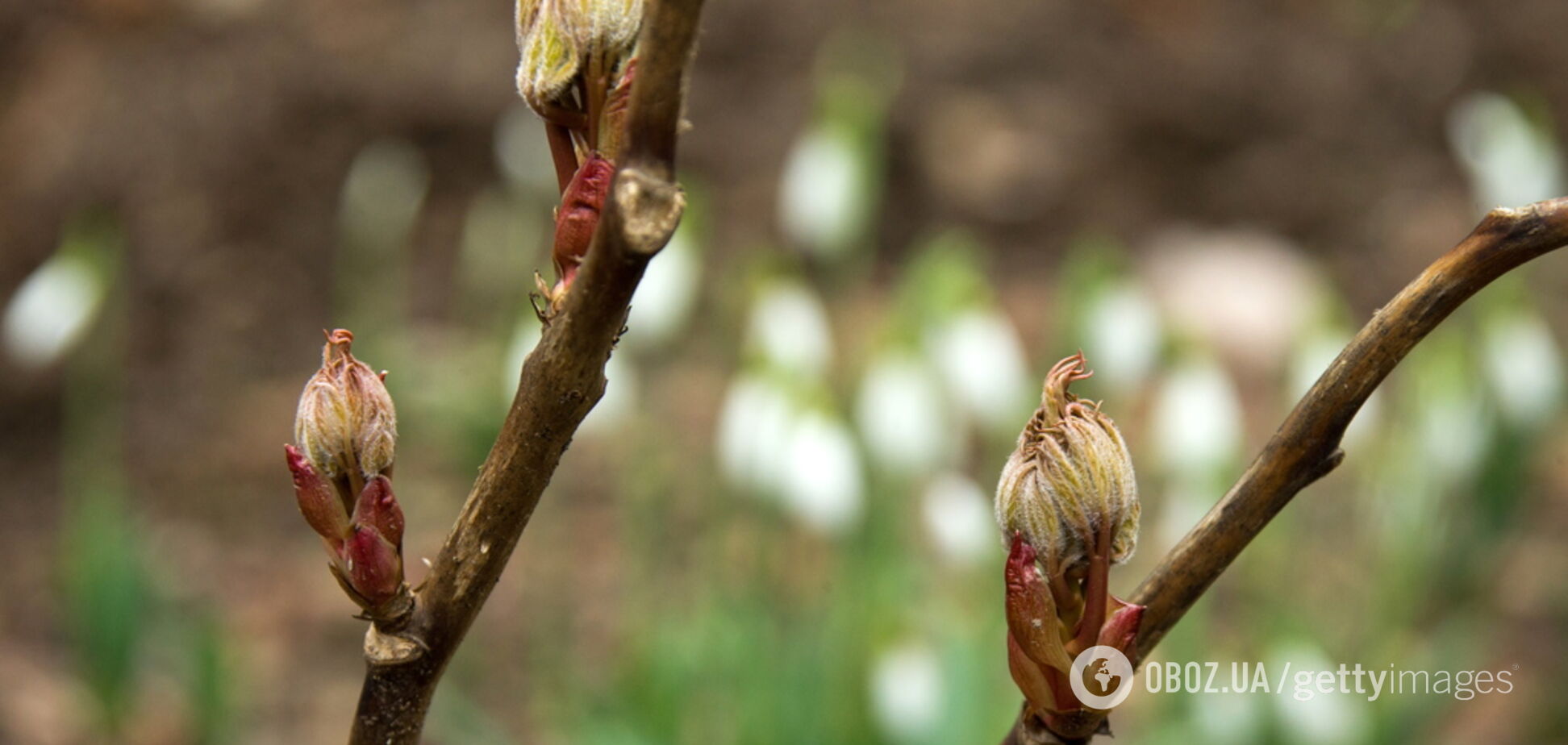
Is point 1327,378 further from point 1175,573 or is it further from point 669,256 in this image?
point 669,256

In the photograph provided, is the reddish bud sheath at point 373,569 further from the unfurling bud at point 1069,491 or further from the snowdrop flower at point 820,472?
the snowdrop flower at point 820,472

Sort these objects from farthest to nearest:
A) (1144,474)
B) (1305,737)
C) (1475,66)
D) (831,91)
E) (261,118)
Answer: (1475,66) < (261,118) < (1144,474) < (831,91) < (1305,737)

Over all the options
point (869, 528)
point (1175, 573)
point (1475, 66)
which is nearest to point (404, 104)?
point (869, 528)

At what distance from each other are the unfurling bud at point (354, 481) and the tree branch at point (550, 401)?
0.05 ft

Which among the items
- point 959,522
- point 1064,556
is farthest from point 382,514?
point 959,522

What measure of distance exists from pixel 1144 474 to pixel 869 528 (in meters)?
0.77

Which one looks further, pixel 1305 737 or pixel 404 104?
pixel 404 104

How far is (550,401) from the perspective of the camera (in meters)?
0.42

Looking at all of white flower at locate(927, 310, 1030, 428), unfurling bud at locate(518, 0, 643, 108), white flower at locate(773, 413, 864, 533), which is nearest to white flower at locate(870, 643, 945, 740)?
white flower at locate(773, 413, 864, 533)

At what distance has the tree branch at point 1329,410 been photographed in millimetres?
426

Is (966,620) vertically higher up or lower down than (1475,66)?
lower down

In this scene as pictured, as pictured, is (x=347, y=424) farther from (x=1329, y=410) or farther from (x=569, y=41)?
(x=1329, y=410)

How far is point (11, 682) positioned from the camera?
2795mm

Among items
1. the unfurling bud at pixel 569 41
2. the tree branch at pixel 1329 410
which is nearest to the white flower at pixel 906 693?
the tree branch at pixel 1329 410
